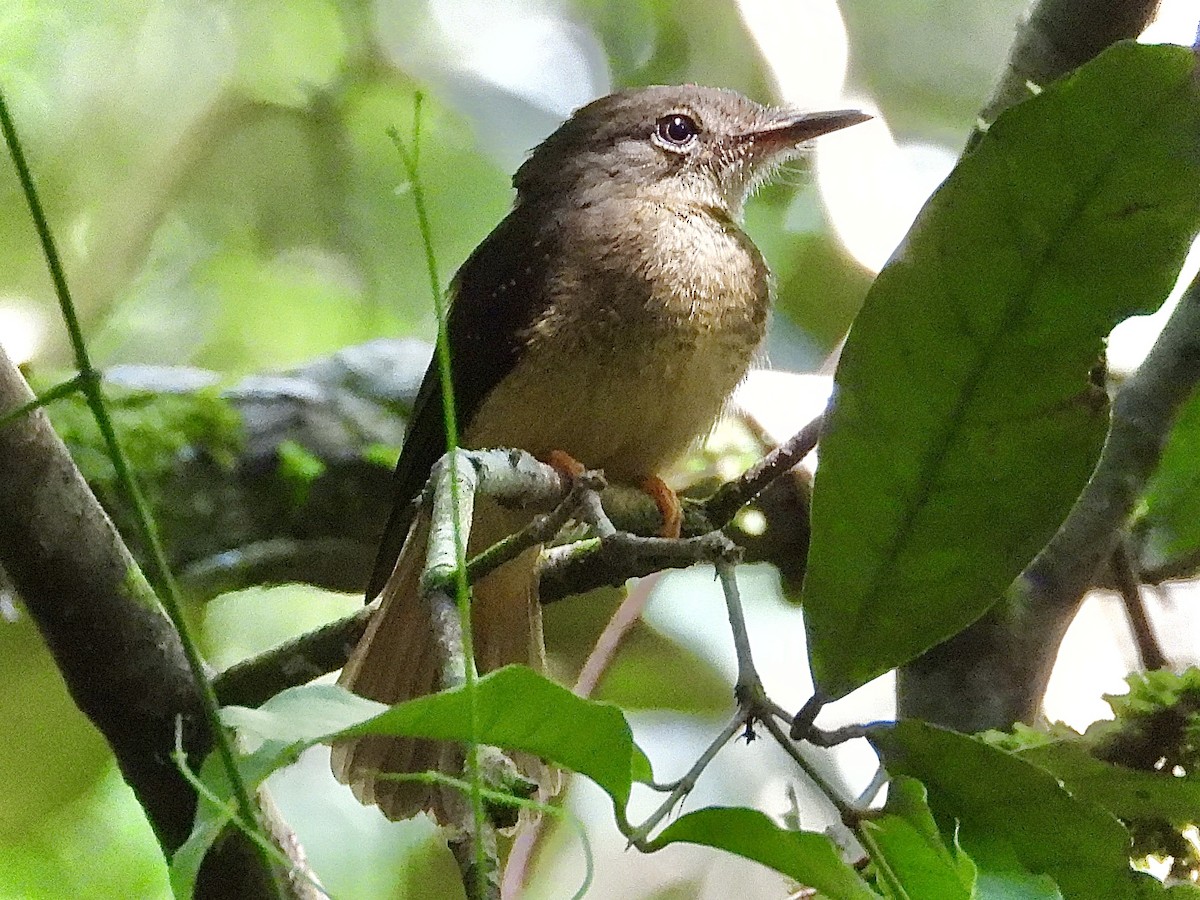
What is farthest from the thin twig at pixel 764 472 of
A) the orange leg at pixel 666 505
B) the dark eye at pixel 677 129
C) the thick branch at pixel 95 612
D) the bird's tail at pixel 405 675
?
the dark eye at pixel 677 129

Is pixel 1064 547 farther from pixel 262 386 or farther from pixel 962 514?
pixel 262 386

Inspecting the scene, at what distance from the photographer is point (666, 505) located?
1.32 m

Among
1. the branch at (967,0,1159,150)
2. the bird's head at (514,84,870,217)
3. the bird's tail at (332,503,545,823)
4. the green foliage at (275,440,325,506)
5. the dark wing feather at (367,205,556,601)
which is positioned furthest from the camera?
the green foliage at (275,440,325,506)

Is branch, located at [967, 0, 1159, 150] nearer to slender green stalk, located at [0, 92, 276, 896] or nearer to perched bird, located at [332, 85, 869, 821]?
perched bird, located at [332, 85, 869, 821]

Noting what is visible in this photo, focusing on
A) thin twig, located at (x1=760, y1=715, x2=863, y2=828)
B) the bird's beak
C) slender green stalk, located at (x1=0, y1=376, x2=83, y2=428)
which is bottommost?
thin twig, located at (x1=760, y1=715, x2=863, y2=828)

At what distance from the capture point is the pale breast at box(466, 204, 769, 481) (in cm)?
133

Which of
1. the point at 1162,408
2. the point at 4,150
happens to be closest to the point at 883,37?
the point at 1162,408

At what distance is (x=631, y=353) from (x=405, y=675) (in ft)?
1.45

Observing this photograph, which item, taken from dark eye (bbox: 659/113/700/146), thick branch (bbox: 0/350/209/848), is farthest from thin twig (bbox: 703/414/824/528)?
dark eye (bbox: 659/113/700/146)

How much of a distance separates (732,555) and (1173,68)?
0.35 metres

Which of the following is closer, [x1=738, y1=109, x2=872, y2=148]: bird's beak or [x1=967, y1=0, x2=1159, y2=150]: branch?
[x1=967, y1=0, x2=1159, y2=150]: branch

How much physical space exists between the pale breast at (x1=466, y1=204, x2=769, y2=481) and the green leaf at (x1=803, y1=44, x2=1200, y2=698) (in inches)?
25.7

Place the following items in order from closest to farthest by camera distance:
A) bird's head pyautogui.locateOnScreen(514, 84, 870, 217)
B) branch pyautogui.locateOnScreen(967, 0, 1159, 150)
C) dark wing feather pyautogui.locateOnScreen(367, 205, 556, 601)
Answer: branch pyautogui.locateOnScreen(967, 0, 1159, 150)
dark wing feather pyautogui.locateOnScreen(367, 205, 556, 601)
bird's head pyautogui.locateOnScreen(514, 84, 870, 217)

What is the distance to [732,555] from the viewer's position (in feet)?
2.07
